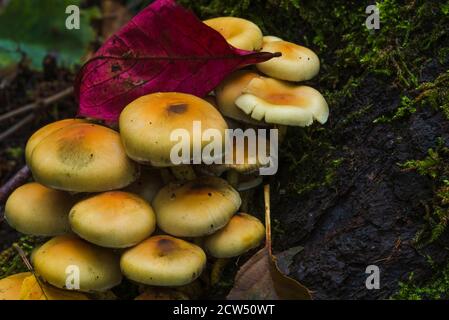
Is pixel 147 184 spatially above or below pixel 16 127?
above

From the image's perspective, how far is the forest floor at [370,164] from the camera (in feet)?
7.00

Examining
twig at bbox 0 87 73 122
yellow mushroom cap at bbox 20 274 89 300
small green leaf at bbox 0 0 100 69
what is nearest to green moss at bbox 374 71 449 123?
yellow mushroom cap at bbox 20 274 89 300

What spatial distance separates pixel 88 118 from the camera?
2.51 meters

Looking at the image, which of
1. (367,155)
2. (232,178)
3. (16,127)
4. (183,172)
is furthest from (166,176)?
(16,127)

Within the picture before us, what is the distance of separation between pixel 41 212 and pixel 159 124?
1.95 feet

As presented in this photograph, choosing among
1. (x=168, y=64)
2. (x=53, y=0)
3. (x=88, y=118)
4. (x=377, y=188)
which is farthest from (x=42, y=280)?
(x=53, y=0)

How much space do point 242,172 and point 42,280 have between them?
84cm

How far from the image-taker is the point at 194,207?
2.08m

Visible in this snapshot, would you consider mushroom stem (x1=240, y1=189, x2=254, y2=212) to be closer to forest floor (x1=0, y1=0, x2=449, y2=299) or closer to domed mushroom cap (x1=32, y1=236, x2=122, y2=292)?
forest floor (x1=0, y1=0, x2=449, y2=299)

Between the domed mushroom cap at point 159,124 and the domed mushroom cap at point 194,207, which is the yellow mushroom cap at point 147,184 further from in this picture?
the domed mushroom cap at point 159,124

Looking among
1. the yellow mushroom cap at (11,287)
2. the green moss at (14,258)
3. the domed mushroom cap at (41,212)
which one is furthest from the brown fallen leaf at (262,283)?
the green moss at (14,258)

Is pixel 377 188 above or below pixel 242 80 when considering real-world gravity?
below

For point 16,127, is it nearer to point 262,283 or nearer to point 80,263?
point 80,263
